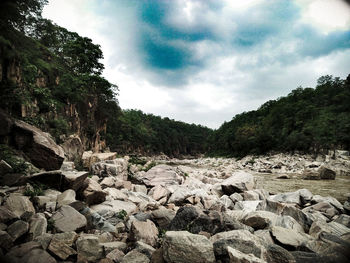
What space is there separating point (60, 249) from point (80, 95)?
21275 mm

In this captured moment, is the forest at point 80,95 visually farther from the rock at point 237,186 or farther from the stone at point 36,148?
the rock at point 237,186

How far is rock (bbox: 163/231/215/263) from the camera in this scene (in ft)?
7.52

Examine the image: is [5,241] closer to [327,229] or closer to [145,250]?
[145,250]

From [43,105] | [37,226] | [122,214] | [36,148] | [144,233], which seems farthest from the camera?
[43,105]

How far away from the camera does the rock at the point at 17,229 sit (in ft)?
8.42

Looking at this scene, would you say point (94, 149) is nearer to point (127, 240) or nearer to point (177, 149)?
point (127, 240)

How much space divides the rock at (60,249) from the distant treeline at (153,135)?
3729cm

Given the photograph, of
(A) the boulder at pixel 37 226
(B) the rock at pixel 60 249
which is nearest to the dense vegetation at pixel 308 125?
(B) the rock at pixel 60 249

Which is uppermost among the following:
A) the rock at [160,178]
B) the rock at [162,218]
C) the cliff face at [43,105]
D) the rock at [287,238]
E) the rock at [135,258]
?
the cliff face at [43,105]

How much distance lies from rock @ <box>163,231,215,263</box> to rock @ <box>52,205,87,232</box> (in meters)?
2.07

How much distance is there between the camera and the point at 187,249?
7.63ft

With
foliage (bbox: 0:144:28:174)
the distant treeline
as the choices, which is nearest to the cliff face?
foliage (bbox: 0:144:28:174)

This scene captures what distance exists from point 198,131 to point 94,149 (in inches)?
3946

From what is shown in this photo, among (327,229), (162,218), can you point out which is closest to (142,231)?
(162,218)
